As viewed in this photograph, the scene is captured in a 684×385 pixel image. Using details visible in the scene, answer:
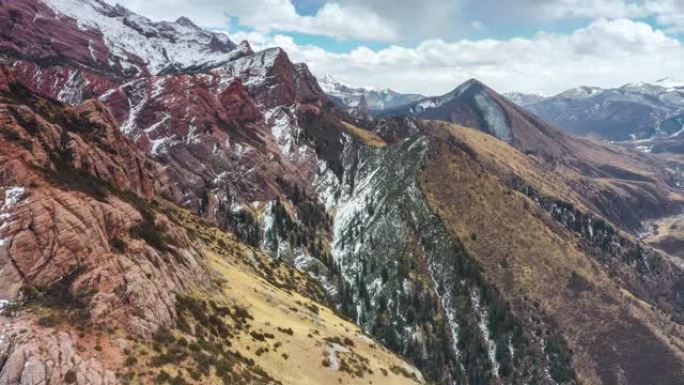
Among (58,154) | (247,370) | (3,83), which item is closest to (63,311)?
(247,370)

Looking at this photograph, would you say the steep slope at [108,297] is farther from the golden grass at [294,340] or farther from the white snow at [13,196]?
the golden grass at [294,340]

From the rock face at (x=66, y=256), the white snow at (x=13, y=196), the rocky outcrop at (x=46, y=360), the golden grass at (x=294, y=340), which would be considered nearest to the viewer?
the rocky outcrop at (x=46, y=360)

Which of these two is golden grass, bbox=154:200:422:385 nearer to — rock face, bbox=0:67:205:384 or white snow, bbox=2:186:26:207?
rock face, bbox=0:67:205:384

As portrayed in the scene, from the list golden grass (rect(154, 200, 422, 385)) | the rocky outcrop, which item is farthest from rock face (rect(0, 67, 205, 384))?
golden grass (rect(154, 200, 422, 385))

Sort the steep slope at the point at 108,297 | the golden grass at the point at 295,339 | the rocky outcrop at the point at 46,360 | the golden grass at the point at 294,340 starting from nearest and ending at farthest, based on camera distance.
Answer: the rocky outcrop at the point at 46,360, the steep slope at the point at 108,297, the golden grass at the point at 295,339, the golden grass at the point at 294,340

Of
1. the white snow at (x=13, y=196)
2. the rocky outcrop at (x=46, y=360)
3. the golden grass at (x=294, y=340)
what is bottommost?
the golden grass at (x=294, y=340)

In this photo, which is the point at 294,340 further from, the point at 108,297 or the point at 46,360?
the point at 46,360

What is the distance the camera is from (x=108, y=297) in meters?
55.9

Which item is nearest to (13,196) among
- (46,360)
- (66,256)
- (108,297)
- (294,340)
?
(66,256)

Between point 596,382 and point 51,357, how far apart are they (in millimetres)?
202835

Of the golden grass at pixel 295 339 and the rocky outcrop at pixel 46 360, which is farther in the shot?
the golden grass at pixel 295 339

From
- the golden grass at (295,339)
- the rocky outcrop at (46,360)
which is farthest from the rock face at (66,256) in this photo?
the golden grass at (295,339)

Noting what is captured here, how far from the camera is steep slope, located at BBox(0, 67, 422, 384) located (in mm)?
49188

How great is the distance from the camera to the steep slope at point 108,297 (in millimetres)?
49188
